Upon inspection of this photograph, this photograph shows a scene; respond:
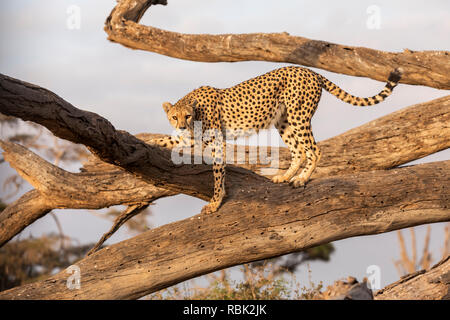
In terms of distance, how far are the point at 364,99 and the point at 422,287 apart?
1.85 meters

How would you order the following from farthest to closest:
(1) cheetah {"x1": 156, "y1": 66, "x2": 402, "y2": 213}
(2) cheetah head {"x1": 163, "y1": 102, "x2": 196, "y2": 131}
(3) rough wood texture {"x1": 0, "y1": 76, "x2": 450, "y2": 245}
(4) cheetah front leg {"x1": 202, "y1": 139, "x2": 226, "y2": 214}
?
(3) rough wood texture {"x1": 0, "y1": 76, "x2": 450, "y2": 245}
(1) cheetah {"x1": 156, "y1": 66, "x2": 402, "y2": 213}
(4) cheetah front leg {"x1": 202, "y1": 139, "x2": 226, "y2": 214}
(2) cheetah head {"x1": 163, "y1": 102, "x2": 196, "y2": 131}

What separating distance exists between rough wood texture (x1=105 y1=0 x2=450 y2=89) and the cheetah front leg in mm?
2625

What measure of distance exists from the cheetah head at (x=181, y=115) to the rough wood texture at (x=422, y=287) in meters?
2.30

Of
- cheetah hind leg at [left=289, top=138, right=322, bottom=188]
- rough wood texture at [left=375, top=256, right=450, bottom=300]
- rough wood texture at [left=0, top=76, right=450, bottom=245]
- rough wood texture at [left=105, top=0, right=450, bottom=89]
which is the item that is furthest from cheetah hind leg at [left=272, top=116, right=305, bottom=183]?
rough wood texture at [left=105, top=0, right=450, bottom=89]

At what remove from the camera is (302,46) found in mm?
7180

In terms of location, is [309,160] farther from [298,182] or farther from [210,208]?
[210,208]

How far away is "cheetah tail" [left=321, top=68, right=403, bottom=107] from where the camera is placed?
563cm

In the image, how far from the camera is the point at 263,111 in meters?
5.27

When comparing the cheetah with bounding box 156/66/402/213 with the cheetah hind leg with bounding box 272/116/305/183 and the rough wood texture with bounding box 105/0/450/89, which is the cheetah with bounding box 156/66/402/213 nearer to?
the cheetah hind leg with bounding box 272/116/305/183
